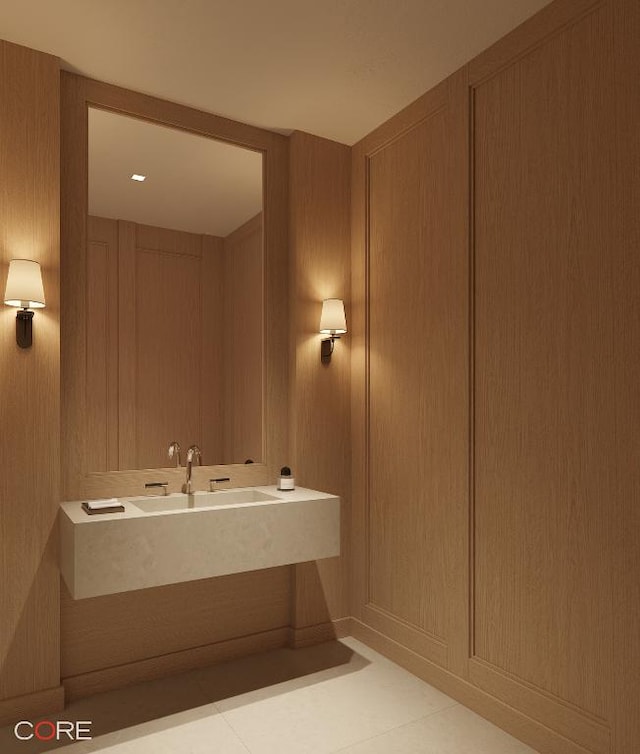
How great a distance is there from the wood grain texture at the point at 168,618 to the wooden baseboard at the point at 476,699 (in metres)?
0.51

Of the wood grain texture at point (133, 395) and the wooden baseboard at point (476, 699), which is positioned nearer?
the wooden baseboard at point (476, 699)

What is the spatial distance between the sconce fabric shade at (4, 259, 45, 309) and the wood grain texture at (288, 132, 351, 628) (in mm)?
1234

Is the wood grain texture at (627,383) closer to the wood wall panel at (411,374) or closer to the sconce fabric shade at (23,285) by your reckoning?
the wood wall panel at (411,374)

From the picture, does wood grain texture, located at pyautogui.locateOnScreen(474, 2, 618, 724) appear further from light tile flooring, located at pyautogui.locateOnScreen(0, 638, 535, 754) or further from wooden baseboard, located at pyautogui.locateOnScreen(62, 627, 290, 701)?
wooden baseboard, located at pyautogui.locateOnScreen(62, 627, 290, 701)

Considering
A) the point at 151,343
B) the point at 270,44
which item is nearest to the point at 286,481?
the point at 151,343

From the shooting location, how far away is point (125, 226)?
8.65 ft

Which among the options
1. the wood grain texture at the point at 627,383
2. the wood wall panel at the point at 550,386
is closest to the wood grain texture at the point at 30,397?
the wood wall panel at the point at 550,386

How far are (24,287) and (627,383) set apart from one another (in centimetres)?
220

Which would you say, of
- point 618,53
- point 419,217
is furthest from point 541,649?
point 618,53

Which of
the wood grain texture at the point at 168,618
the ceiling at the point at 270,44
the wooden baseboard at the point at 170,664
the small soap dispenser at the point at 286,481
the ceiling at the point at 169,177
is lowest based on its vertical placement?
the wooden baseboard at the point at 170,664

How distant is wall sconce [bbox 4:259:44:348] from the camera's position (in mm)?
2174

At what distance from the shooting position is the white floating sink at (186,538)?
206cm

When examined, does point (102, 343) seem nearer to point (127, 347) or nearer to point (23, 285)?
point (127, 347)

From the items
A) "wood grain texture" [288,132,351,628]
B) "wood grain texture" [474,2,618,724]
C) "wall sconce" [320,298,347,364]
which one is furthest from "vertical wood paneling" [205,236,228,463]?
"wood grain texture" [474,2,618,724]
